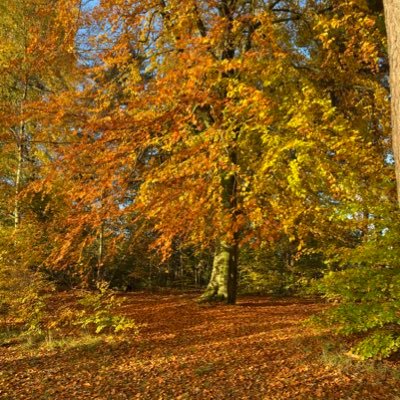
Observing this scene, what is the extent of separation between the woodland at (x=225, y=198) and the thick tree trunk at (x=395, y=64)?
12 millimetres

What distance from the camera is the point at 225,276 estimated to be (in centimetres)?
1142

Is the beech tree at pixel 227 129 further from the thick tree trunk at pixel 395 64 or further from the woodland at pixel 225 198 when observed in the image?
the thick tree trunk at pixel 395 64

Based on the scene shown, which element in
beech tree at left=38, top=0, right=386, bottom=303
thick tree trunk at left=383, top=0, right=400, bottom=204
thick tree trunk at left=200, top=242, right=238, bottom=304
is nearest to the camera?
thick tree trunk at left=383, top=0, right=400, bottom=204

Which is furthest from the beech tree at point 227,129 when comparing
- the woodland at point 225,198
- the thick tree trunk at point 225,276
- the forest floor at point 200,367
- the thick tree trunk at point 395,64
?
the thick tree trunk at point 395,64

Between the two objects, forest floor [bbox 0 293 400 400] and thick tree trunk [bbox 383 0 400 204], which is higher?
thick tree trunk [bbox 383 0 400 204]

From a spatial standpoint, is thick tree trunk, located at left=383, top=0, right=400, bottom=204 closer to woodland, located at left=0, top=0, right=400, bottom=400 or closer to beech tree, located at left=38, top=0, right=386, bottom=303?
woodland, located at left=0, top=0, right=400, bottom=400

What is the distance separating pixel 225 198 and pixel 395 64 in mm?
8143

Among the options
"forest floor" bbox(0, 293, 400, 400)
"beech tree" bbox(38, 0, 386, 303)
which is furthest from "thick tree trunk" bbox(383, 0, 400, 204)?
"forest floor" bbox(0, 293, 400, 400)

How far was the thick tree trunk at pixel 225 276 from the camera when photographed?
37.2ft

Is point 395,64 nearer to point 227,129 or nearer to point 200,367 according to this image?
point 200,367

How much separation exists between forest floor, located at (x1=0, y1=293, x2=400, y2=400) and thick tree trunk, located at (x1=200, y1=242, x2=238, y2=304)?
231cm

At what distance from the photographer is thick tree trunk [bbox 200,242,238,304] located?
37.2ft

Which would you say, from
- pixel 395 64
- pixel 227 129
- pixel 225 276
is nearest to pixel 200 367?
pixel 227 129

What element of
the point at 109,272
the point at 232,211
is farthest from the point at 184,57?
the point at 109,272
